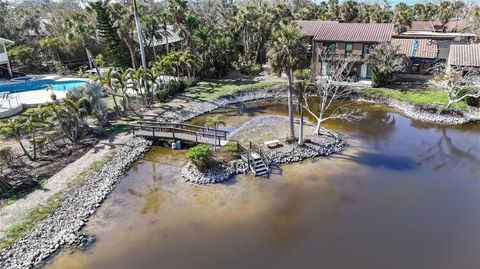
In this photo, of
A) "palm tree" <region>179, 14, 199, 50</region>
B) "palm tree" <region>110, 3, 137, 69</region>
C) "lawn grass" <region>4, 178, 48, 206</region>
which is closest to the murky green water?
"lawn grass" <region>4, 178, 48, 206</region>

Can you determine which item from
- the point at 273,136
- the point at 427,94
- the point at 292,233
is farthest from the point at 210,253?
the point at 427,94

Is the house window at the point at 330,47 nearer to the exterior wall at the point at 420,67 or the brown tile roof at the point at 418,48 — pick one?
the brown tile roof at the point at 418,48

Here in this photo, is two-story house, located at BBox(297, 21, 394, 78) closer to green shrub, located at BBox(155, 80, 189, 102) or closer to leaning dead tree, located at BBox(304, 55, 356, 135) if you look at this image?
leaning dead tree, located at BBox(304, 55, 356, 135)

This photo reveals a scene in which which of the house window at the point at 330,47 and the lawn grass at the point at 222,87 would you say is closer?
the lawn grass at the point at 222,87

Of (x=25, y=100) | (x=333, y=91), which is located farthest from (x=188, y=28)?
(x=25, y=100)

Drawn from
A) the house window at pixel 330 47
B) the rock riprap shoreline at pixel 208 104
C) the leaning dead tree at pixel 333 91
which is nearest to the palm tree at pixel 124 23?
the rock riprap shoreline at pixel 208 104

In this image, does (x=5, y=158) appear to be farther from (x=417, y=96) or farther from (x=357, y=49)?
(x=417, y=96)
